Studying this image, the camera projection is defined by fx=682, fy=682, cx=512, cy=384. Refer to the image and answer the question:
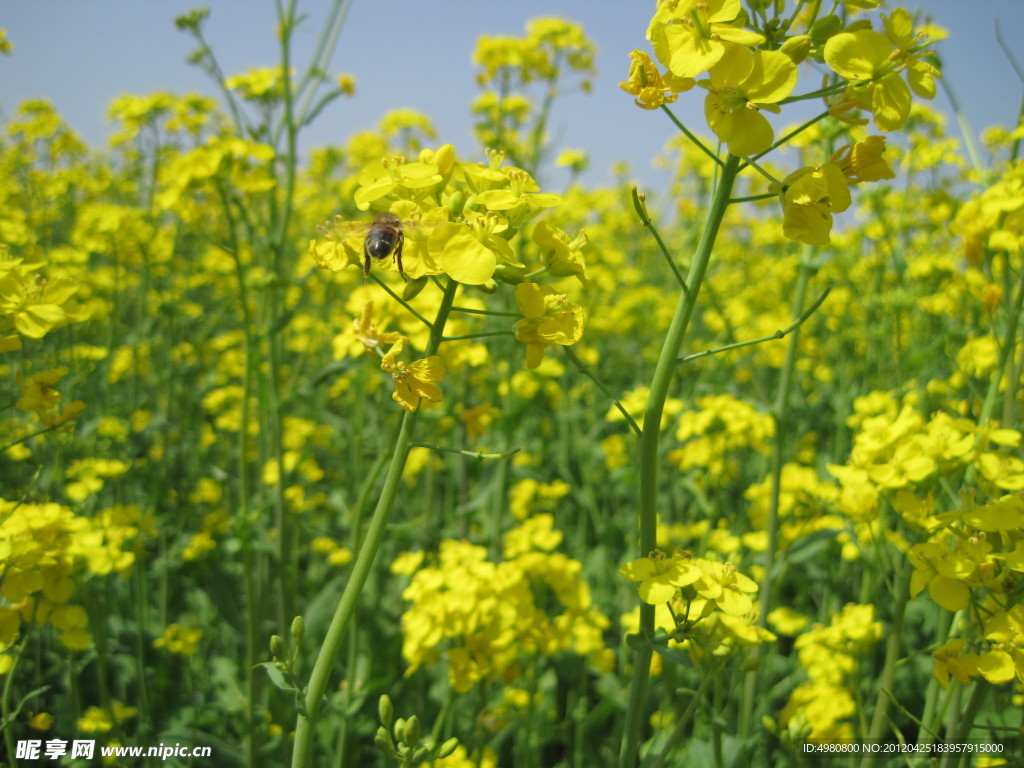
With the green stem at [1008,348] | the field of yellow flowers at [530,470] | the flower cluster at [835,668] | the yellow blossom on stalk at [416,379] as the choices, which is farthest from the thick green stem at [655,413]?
the green stem at [1008,348]

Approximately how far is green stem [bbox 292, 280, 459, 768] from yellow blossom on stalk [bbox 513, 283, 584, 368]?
5.8 inches

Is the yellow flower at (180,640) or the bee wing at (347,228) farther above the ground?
the bee wing at (347,228)

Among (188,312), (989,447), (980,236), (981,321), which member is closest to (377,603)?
(989,447)

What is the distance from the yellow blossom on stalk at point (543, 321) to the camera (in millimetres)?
1318

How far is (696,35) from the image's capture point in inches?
45.0

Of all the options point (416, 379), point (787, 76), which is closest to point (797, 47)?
point (787, 76)

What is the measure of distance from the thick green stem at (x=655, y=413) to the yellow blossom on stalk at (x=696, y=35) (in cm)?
21

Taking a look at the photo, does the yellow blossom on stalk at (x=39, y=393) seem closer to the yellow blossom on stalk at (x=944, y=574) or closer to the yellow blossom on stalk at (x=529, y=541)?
the yellow blossom on stalk at (x=529, y=541)

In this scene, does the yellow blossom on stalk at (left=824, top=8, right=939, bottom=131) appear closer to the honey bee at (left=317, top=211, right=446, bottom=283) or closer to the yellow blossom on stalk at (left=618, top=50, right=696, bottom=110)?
the yellow blossom on stalk at (left=618, top=50, right=696, bottom=110)

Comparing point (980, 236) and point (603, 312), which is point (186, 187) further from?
point (603, 312)

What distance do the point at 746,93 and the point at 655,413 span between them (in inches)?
23.6

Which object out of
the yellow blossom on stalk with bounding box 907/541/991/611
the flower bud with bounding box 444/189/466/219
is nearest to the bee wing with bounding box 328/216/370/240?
the flower bud with bounding box 444/189/466/219

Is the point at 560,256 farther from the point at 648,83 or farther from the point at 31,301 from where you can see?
the point at 31,301

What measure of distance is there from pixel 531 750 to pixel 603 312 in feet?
11.8
